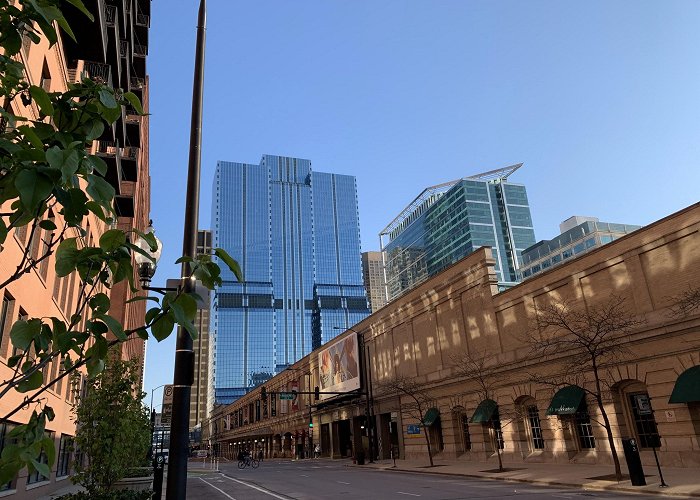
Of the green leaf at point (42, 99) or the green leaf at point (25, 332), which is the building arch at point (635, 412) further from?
the green leaf at point (42, 99)

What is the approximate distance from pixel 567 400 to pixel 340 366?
35990 millimetres

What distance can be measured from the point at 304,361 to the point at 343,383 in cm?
1953

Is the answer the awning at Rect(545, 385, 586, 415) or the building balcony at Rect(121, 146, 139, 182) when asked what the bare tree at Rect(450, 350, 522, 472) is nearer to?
the awning at Rect(545, 385, 586, 415)

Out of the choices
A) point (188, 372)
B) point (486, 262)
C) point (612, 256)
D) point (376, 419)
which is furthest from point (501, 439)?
point (188, 372)

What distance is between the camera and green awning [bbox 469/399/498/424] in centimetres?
3425

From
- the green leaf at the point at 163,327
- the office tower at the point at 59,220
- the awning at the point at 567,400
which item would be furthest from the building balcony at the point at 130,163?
the green leaf at the point at 163,327

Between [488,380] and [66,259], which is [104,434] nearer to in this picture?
[66,259]

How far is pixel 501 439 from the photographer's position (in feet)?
114

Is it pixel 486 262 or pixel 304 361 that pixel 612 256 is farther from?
pixel 304 361

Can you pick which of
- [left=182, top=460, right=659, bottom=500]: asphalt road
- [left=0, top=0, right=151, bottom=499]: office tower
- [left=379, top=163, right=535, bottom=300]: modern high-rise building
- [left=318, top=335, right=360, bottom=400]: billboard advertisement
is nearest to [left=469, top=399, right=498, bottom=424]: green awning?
[left=182, top=460, right=659, bottom=500]: asphalt road

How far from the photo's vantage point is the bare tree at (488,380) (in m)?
33.6

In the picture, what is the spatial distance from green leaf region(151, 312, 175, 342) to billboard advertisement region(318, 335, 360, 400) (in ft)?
177

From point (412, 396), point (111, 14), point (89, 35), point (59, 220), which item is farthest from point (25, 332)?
point (412, 396)

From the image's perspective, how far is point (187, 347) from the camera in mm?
7242
